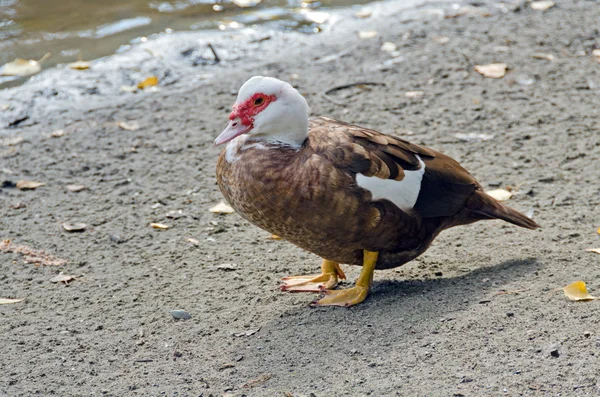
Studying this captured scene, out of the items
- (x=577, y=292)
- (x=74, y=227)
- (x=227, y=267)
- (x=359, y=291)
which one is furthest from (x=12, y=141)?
(x=577, y=292)

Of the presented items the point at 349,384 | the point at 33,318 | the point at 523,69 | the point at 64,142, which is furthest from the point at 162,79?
the point at 349,384

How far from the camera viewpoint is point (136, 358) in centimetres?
333

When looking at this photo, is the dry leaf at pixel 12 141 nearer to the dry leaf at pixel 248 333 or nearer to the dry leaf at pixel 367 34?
the dry leaf at pixel 248 333

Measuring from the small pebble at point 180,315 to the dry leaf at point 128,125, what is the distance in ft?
8.35

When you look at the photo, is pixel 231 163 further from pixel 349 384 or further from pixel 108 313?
pixel 349 384

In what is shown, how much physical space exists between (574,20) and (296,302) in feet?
16.2

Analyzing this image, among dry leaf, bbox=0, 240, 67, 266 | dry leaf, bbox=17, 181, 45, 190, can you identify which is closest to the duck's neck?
dry leaf, bbox=0, 240, 67, 266

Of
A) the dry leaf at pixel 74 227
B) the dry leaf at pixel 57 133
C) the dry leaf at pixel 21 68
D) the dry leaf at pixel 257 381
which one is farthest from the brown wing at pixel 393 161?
the dry leaf at pixel 21 68

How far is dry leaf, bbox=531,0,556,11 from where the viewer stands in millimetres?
7855

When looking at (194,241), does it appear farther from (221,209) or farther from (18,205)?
(18,205)

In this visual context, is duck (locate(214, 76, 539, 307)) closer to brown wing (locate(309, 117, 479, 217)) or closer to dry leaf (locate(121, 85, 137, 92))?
brown wing (locate(309, 117, 479, 217))

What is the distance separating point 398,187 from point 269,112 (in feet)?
2.27

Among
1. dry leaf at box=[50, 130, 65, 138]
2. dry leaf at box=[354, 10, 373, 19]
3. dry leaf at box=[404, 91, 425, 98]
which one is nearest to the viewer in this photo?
dry leaf at box=[50, 130, 65, 138]

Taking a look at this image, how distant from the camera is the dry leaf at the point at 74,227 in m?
4.60
